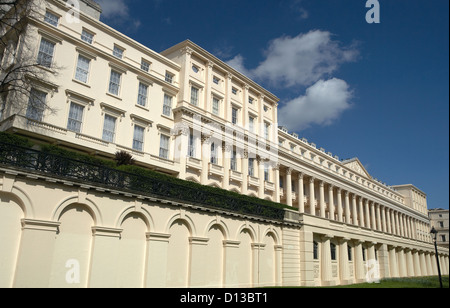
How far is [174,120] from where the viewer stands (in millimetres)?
35906

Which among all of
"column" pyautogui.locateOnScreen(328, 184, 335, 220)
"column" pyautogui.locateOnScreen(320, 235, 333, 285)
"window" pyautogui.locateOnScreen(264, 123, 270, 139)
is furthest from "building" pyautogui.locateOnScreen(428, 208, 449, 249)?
"column" pyautogui.locateOnScreen(320, 235, 333, 285)

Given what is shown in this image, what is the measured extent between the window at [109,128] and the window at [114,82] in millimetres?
2390

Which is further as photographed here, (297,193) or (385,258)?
(297,193)

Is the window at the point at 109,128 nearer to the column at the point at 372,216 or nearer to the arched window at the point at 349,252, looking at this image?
the arched window at the point at 349,252

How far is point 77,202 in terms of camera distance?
17.5 meters

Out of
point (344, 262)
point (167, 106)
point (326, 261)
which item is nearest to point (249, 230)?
point (326, 261)

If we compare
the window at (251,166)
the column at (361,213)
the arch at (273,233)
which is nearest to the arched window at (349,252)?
the window at (251,166)

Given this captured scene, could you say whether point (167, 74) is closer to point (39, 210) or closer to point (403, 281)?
point (39, 210)

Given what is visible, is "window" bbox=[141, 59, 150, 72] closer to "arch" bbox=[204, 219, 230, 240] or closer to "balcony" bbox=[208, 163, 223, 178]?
"balcony" bbox=[208, 163, 223, 178]

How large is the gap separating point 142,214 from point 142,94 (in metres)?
16.5

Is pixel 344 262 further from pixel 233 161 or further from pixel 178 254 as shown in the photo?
pixel 178 254
